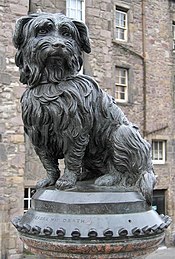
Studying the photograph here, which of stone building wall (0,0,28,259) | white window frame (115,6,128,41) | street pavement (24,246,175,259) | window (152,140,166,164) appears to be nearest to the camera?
stone building wall (0,0,28,259)

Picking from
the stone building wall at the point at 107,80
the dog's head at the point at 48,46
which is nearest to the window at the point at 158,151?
the stone building wall at the point at 107,80

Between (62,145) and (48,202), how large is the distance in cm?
37

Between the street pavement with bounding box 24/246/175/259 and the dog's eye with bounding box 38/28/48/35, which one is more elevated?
the dog's eye with bounding box 38/28/48/35

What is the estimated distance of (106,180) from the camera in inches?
99.4

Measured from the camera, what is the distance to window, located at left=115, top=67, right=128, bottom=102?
1355 cm

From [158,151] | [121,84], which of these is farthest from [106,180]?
[158,151]

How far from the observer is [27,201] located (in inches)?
412

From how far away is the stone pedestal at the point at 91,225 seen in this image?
216 cm

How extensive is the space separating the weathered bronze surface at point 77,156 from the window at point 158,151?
39.5ft

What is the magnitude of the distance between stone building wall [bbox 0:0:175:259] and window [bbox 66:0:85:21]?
0.50 ft

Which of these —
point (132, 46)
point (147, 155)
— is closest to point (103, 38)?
point (132, 46)

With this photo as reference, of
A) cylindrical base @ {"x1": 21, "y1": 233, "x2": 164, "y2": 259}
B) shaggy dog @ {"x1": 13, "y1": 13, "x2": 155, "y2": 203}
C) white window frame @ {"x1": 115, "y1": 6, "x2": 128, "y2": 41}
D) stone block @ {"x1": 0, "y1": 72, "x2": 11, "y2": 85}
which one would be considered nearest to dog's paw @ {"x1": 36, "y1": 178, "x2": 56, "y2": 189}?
shaggy dog @ {"x1": 13, "y1": 13, "x2": 155, "y2": 203}

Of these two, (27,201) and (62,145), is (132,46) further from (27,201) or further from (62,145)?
(62,145)

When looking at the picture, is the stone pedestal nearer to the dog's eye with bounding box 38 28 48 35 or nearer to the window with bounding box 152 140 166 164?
the dog's eye with bounding box 38 28 48 35
